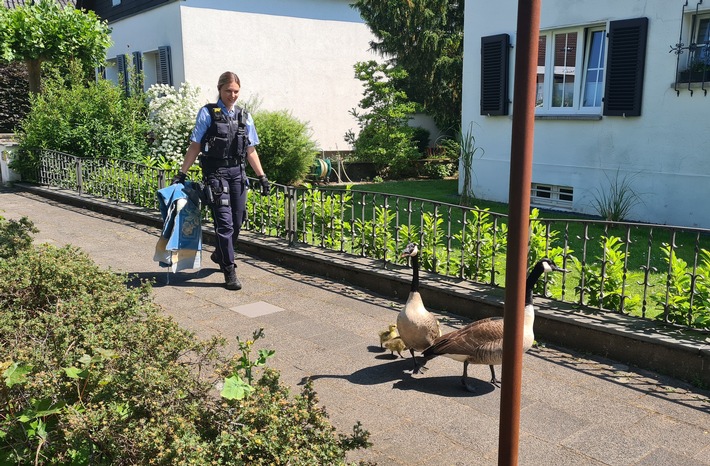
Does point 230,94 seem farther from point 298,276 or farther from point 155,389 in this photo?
point 155,389

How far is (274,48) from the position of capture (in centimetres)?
1975

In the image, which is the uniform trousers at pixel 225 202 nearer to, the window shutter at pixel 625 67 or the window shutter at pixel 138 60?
the window shutter at pixel 625 67

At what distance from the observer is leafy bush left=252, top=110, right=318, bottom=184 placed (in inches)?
627

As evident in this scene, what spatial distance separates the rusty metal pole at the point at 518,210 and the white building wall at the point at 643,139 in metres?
9.39

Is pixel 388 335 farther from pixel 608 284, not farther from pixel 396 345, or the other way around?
pixel 608 284

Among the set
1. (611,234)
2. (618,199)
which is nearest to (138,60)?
(618,199)

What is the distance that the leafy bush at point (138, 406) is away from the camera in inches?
110

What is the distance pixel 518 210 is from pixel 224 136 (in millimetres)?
5524

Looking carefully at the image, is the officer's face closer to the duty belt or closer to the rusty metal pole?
the duty belt

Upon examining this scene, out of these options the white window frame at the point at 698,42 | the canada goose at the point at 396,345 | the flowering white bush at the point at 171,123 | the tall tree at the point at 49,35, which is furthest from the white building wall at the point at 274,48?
the canada goose at the point at 396,345

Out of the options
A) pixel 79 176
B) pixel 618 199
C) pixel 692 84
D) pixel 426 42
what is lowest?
pixel 618 199

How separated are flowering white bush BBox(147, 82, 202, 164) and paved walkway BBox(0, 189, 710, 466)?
30.4 ft

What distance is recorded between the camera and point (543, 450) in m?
3.91

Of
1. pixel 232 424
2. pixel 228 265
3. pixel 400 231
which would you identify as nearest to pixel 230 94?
pixel 228 265
